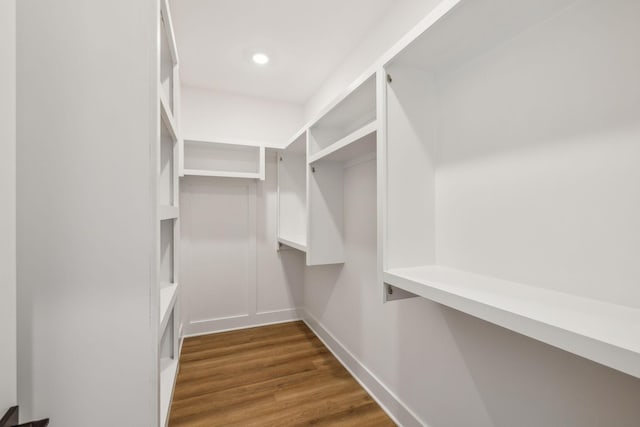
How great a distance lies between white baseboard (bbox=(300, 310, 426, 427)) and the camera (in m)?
1.47

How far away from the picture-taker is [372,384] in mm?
1764

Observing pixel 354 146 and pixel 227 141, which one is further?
pixel 227 141

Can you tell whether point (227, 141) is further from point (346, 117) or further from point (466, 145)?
point (466, 145)

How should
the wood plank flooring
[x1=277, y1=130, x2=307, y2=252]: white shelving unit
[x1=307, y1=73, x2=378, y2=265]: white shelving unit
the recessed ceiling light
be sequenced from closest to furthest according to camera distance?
the wood plank flooring → [x1=307, y1=73, x2=378, y2=265]: white shelving unit → the recessed ceiling light → [x1=277, y1=130, x2=307, y2=252]: white shelving unit

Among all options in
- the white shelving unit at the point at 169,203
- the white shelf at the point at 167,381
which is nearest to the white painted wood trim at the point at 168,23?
the white shelving unit at the point at 169,203

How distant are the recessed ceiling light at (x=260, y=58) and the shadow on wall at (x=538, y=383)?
2.18 meters

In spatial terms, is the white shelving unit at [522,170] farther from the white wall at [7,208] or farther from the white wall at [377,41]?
the white wall at [7,208]

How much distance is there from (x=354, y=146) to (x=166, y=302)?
3.99ft

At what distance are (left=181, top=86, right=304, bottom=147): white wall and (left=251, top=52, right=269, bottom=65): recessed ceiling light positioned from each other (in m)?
0.67

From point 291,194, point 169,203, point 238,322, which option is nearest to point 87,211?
point 169,203

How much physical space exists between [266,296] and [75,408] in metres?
2.13

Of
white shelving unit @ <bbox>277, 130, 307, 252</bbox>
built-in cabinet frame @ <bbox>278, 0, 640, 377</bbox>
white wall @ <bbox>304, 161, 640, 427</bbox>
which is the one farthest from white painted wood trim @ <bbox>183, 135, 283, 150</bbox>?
built-in cabinet frame @ <bbox>278, 0, 640, 377</bbox>

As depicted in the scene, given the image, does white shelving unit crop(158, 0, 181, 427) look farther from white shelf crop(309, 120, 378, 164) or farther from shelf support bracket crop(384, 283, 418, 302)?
shelf support bracket crop(384, 283, 418, 302)

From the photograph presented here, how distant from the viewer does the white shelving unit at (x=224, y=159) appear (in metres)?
2.56
